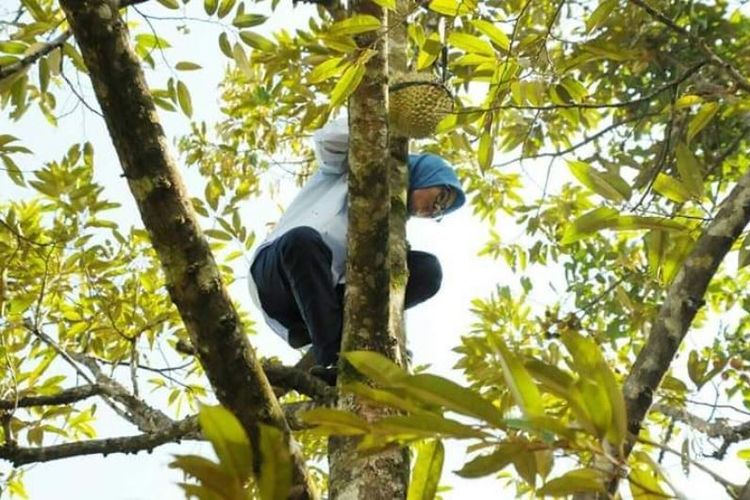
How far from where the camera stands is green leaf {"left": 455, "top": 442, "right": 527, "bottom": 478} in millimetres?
555

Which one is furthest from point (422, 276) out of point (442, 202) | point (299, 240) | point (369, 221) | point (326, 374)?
point (369, 221)

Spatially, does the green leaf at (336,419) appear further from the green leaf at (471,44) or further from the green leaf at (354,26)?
the green leaf at (471,44)

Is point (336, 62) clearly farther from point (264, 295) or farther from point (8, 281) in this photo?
point (8, 281)

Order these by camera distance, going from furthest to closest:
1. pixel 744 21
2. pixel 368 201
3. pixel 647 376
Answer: pixel 744 21, pixel 368 201, pixel 647 376

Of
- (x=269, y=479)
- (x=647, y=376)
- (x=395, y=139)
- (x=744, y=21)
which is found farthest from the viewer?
(x=744, y=21)

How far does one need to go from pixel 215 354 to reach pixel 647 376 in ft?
1.62

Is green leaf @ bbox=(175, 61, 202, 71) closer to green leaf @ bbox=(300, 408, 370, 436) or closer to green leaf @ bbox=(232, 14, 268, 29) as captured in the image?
green leaf @ bbox=(232, 14, 268, 29)

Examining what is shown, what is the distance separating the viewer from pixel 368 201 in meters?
1.27

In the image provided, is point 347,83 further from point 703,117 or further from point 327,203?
point 327,203

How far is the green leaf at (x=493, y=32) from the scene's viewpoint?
4.01 ft

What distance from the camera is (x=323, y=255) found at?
64.9 inches

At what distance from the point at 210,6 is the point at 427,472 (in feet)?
4.22

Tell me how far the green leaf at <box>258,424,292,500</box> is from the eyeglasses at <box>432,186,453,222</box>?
1.41 meters

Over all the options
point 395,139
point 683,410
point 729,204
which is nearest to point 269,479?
point 729,204
